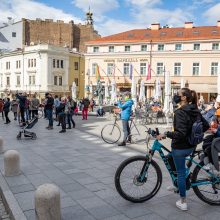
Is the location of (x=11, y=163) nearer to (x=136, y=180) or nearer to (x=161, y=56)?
(x=136, y=180)

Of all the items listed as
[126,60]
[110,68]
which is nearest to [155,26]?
[126,60]

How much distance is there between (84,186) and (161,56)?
41.2 metres

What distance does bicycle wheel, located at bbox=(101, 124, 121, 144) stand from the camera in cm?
1055

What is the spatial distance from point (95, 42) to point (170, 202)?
1756 inches

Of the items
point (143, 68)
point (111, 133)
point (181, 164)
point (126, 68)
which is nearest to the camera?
point (181, 164)

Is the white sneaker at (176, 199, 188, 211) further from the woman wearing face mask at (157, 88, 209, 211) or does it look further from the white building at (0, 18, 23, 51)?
the white building at (0, 18, 23, 51)

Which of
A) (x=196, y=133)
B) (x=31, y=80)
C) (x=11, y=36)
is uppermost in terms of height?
(x=11, y=36)

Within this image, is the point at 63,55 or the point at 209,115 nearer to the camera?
the point at 209,115

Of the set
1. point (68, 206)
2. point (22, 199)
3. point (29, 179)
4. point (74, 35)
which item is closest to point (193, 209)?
point (68, 206)

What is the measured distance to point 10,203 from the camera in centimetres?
478

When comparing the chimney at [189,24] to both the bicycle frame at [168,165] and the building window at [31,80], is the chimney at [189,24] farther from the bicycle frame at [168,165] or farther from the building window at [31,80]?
the bicycle frame at [168,165]

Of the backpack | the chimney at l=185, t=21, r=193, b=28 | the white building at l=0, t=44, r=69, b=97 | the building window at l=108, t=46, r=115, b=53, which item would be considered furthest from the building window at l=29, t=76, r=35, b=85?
the backpack

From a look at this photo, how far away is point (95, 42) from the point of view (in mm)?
47688

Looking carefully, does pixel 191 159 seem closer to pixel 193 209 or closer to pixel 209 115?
pixel 193 209
